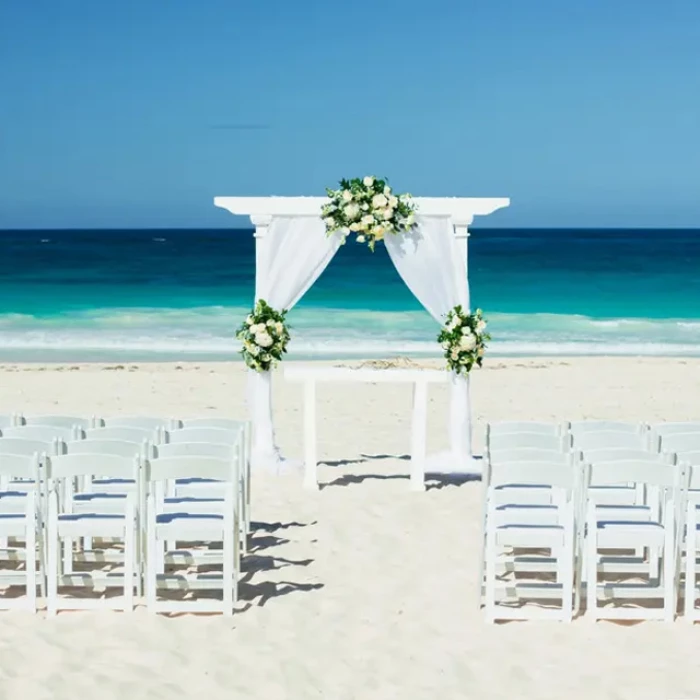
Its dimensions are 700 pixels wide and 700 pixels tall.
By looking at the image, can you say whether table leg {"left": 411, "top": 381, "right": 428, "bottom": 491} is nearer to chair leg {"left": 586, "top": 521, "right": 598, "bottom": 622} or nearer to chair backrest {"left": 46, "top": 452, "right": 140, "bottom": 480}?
chair leg {"left": 586, "top": 521, "right": 598, "bottom": 622}

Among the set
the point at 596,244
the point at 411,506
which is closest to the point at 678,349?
the point at 411,506

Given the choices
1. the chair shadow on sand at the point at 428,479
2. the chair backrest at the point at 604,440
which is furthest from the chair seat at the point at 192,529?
the chair shadow on sand at the point at 428,479

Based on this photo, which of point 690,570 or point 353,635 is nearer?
point 353,635

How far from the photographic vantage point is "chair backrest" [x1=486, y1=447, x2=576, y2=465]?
6.76 m

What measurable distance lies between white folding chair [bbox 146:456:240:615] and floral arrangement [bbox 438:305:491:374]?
12.2 feet

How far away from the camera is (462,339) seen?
32.5ft

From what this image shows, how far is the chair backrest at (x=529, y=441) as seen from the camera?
289 inches

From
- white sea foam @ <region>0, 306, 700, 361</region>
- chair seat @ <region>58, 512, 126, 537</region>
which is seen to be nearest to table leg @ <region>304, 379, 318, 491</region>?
chair seat @ <region>58, 512, 126, 537</region>

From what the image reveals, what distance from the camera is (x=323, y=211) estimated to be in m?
10.1

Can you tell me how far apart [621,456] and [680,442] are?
4.11ft

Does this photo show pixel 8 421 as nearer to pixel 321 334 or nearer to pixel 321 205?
pixel 321 205

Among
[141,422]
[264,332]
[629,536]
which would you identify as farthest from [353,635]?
[264,332]

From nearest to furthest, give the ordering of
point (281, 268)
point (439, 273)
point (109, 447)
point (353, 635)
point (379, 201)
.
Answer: point (353, 635)
point (109, 447)
point (379, 201)
point (439, 273)
point (281, 268)

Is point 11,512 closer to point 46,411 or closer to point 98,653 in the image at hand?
point 98,653
